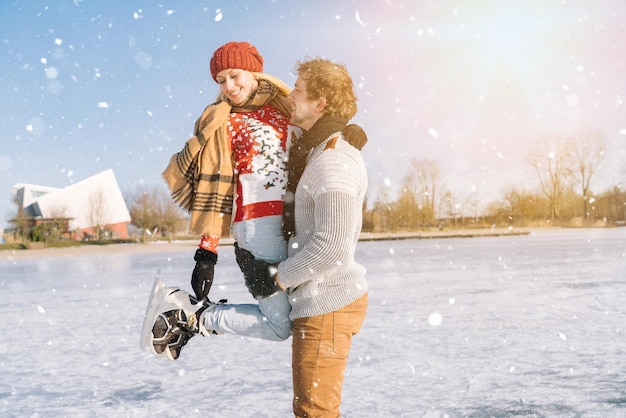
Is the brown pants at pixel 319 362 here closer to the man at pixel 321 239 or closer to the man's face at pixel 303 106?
the man at pixel 321 239

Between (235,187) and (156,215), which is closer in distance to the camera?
(235,187)

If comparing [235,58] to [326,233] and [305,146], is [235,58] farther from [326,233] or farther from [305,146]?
[326,233]

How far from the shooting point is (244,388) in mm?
4320

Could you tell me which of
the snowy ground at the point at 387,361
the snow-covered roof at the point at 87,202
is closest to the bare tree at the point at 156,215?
the snow-covered roof at the point at 87,202

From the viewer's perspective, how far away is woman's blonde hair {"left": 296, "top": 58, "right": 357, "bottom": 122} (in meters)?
2.20

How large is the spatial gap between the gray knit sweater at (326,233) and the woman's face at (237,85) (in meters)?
0.41

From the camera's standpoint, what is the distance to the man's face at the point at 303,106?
2209 mm

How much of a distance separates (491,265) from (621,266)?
234 centimetres

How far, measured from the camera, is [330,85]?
220 centimetres

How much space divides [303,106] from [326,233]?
18.4 inches

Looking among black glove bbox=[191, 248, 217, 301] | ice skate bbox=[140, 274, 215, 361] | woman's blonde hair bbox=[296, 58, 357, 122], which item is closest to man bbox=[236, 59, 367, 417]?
woman's blonde hair bbox=[296, 58, 357, 122]

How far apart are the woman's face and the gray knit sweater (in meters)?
0.41

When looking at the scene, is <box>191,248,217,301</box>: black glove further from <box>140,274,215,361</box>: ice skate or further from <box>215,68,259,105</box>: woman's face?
<box>215,68,259,105</box>: woman's face

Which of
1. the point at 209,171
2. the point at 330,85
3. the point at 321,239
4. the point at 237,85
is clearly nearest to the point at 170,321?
the point at 209,171
